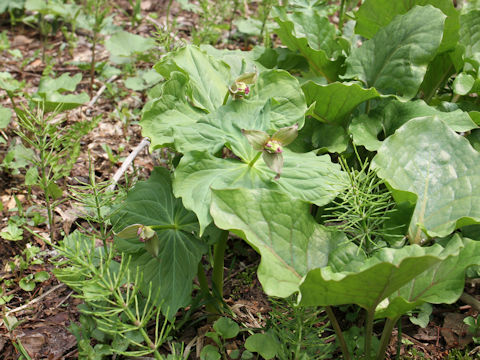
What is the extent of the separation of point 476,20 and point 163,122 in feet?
5.95

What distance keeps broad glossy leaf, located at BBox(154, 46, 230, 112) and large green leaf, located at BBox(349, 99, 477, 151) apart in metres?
0.63

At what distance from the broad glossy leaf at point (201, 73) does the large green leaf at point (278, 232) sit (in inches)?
23.7

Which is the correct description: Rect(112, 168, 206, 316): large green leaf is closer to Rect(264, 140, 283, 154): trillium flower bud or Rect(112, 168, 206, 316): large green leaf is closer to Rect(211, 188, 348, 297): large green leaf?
Rect(211, 188, 348, 297): large green leaf

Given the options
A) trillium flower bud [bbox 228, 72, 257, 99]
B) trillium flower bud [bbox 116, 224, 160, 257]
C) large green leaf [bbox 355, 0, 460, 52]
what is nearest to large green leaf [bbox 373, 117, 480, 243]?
trillium flower bud [bbox 228, 72, 257, 99]

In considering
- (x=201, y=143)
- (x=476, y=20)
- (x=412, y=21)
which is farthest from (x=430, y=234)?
(x=476, y=20)

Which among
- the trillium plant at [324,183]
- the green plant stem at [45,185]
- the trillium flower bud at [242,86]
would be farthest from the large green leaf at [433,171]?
the green plant stem at [45,185]

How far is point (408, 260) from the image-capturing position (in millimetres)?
1212

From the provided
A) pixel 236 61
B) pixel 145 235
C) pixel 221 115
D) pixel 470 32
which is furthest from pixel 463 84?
pixel 145 235

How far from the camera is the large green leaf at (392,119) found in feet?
6.68

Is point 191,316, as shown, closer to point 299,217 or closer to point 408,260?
point 299,217

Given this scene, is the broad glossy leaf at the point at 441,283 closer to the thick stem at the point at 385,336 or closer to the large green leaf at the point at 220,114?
the thick stem at the point at 385,336

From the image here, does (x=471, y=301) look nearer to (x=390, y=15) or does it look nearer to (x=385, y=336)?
(x=385, y=336)

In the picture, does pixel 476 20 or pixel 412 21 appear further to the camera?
pixel 476 20

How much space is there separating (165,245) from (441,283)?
0.97m
